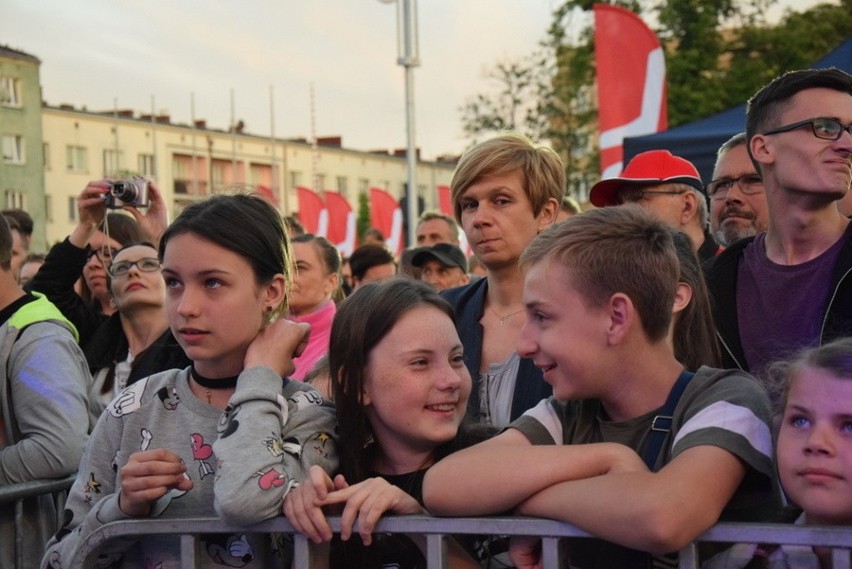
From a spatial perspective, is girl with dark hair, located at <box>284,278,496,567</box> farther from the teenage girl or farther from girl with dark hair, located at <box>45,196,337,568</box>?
the teenage girl

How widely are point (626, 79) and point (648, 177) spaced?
18.5 ft

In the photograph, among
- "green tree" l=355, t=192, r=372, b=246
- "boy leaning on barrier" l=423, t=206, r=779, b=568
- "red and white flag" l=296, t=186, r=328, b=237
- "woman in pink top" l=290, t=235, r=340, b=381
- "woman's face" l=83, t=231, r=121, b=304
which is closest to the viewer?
"boy leaning on barrier" l=423, t=206, r=779, b=568

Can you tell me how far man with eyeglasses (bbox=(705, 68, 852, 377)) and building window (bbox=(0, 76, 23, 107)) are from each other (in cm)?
5881

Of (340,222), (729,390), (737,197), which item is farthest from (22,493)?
(340,222)

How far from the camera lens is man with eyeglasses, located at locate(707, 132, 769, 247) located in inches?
192

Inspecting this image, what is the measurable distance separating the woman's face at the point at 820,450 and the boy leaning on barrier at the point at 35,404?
8.12 feet

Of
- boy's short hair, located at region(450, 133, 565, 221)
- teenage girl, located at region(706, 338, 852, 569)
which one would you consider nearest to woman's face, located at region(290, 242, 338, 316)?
boy's short hair, located at region(450, 133, 565, 221)

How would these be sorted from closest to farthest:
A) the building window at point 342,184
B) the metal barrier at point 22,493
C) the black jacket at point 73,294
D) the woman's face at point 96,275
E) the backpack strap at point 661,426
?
the backpack strap at point 661,426 → the metal barrier at point 22,493 → the black jacket at point 73,294 → the woman's face at point 96,275 → the building window at point 342,184

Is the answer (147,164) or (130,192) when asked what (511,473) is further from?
(147,164)

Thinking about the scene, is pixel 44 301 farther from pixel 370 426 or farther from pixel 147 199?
pixel 370 426

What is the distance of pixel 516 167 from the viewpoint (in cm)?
396

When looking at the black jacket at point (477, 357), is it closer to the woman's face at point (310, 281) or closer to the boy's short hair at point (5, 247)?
the boy's short hair at point (5, 247)

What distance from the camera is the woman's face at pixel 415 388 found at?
281cm

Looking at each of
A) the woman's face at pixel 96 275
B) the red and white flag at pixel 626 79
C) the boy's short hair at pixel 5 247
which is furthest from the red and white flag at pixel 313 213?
the boy's short hair at pixel 5 247
